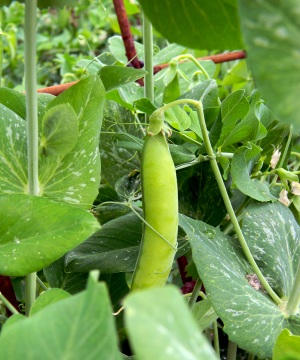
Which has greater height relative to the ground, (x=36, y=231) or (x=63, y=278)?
(x=36, y=231)

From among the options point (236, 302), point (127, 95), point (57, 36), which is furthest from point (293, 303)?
point (57, 36)

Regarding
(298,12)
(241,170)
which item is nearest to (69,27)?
(241,170)

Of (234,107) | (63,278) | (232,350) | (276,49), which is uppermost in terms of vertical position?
(276,49)

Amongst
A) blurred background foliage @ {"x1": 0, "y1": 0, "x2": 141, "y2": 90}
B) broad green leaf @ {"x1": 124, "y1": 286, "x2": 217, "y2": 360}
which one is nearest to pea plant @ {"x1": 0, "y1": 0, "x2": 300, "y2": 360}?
broad green leaf @ {"x1": 124, "y1": 286, "x2": 217, "y2": 360}

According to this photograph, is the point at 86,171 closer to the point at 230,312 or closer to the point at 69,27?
the point at 230,312

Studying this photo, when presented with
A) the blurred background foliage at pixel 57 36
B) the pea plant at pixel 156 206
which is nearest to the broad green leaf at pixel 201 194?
the pea plant at pixel 156 206

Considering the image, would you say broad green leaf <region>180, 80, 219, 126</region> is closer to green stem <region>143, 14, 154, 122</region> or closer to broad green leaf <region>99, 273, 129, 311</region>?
green stem <region>143, 14, 154, 122</region>

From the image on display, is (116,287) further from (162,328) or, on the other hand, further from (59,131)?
(162,328)
